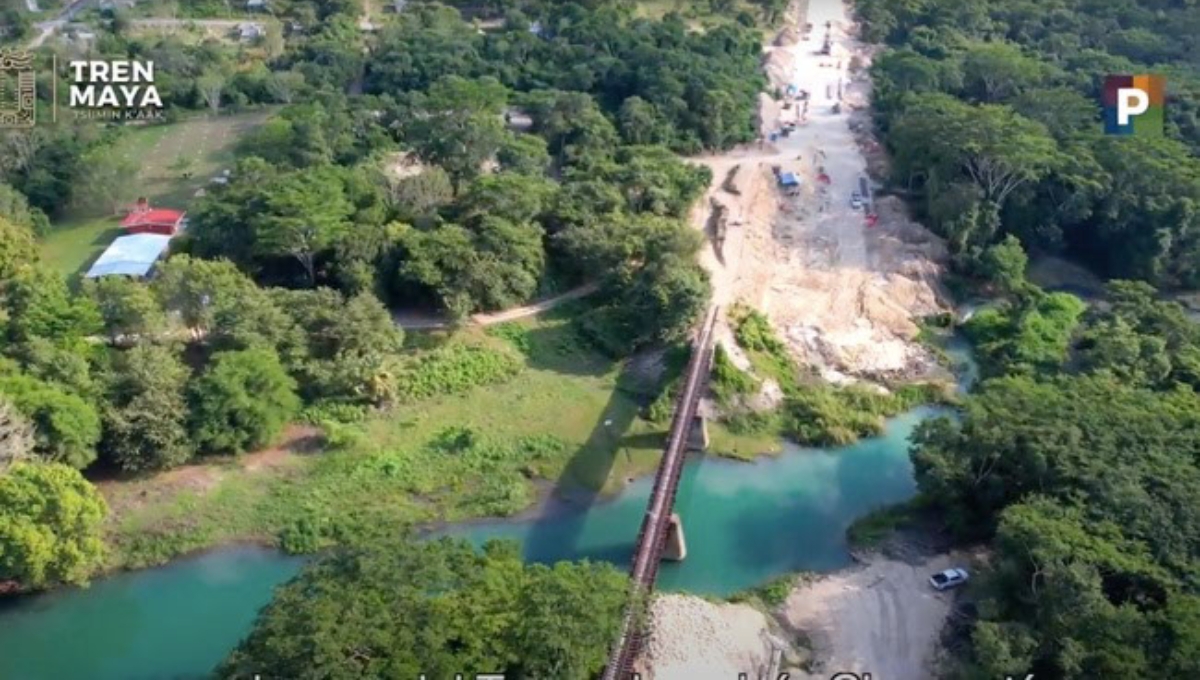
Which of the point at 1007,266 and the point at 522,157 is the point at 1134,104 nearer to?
the point at 1007,266

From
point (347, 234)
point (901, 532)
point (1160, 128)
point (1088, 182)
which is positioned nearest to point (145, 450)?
point (347, 234)

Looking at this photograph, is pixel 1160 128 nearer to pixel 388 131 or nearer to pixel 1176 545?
pixel 1176 545

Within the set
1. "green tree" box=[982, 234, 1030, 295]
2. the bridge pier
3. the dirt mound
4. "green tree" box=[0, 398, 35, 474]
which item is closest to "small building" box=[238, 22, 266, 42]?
"green tree" box=[0, 398, 35, 474]

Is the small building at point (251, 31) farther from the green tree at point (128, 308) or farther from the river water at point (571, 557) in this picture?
the river water at point (571, 557)

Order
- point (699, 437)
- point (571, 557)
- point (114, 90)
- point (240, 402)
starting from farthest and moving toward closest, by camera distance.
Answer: point (114, 90) → point (699, 437) → point (240, 402) → point (571, 557)

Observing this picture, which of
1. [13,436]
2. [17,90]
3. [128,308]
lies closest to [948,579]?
[13,436]

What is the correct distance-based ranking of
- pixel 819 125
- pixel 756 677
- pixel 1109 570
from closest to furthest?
pixel 1109 570, pixel 756 677, pixel 819 125
